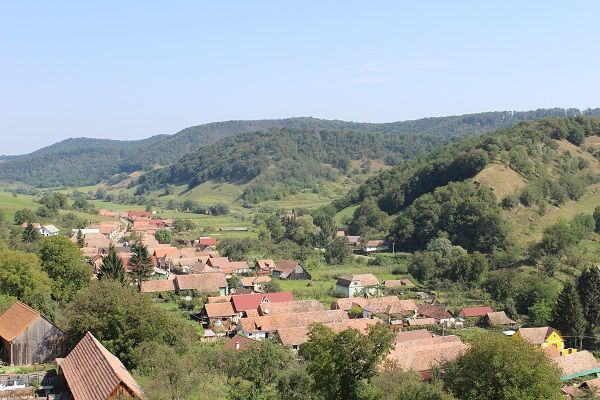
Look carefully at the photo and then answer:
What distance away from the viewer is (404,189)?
96.5 meters

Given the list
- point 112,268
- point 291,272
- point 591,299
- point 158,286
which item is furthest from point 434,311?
point 112,268

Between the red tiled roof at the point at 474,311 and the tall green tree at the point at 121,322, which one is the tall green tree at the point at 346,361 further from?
the red tiled roof at the point at 474,311

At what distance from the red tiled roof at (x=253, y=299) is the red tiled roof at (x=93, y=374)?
20911mm

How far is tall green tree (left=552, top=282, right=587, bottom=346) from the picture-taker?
130 ft

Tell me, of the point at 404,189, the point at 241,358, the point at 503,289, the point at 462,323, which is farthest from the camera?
the point at 404,189

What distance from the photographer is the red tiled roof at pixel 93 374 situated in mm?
19764

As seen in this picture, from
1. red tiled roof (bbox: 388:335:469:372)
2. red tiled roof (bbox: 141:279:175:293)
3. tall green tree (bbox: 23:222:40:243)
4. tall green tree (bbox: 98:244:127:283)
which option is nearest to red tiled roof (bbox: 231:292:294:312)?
tall green tree (bbox: 98:244:127:283)

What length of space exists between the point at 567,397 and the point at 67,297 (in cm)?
2801

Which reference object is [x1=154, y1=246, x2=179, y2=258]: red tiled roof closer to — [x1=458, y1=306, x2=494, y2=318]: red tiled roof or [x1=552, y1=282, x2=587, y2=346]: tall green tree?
[x1=458, y1=306, x2=494, y2=318]: red tiled roof

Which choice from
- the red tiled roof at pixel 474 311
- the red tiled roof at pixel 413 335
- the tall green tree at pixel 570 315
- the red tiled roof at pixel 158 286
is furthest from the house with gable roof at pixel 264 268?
the tall green tree at pixel 570 315

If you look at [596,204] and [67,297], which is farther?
[596,204]

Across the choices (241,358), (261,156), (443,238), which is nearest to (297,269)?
(443,238)

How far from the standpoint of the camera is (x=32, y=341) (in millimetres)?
28219

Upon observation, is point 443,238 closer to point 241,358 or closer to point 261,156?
point 241,358
